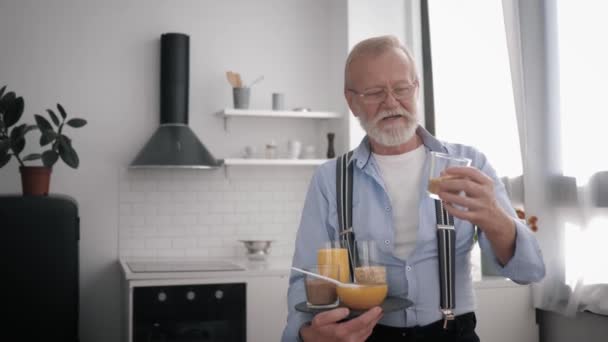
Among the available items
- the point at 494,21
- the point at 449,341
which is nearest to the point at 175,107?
the point at 494,21

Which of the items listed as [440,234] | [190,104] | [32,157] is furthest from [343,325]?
[190,104]

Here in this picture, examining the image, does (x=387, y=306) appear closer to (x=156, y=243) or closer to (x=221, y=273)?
(x=221, y=273)

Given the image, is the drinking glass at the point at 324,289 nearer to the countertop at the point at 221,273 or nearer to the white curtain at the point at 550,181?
the white curtain at the point at 550,181

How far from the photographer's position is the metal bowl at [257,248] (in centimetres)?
428

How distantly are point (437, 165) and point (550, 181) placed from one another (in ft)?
5.29

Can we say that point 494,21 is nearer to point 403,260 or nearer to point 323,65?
point 323,65

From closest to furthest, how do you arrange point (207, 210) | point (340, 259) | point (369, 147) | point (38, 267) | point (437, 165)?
1. point (340, 259)
2. point (437, 165)
3. point (369, 147)
4. point (38, 267)
5. point (207, 210)

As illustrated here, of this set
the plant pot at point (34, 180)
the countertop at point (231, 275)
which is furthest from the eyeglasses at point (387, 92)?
the plant pot at point (34, 180)

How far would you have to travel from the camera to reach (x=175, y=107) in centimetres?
430

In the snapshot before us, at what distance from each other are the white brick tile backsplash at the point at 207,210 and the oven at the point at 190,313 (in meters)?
0.86

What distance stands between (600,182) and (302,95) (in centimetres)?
234

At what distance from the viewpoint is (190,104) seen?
4.53 metres

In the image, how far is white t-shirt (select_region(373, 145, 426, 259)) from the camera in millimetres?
1874

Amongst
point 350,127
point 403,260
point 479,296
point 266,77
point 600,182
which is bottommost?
point 479,296
